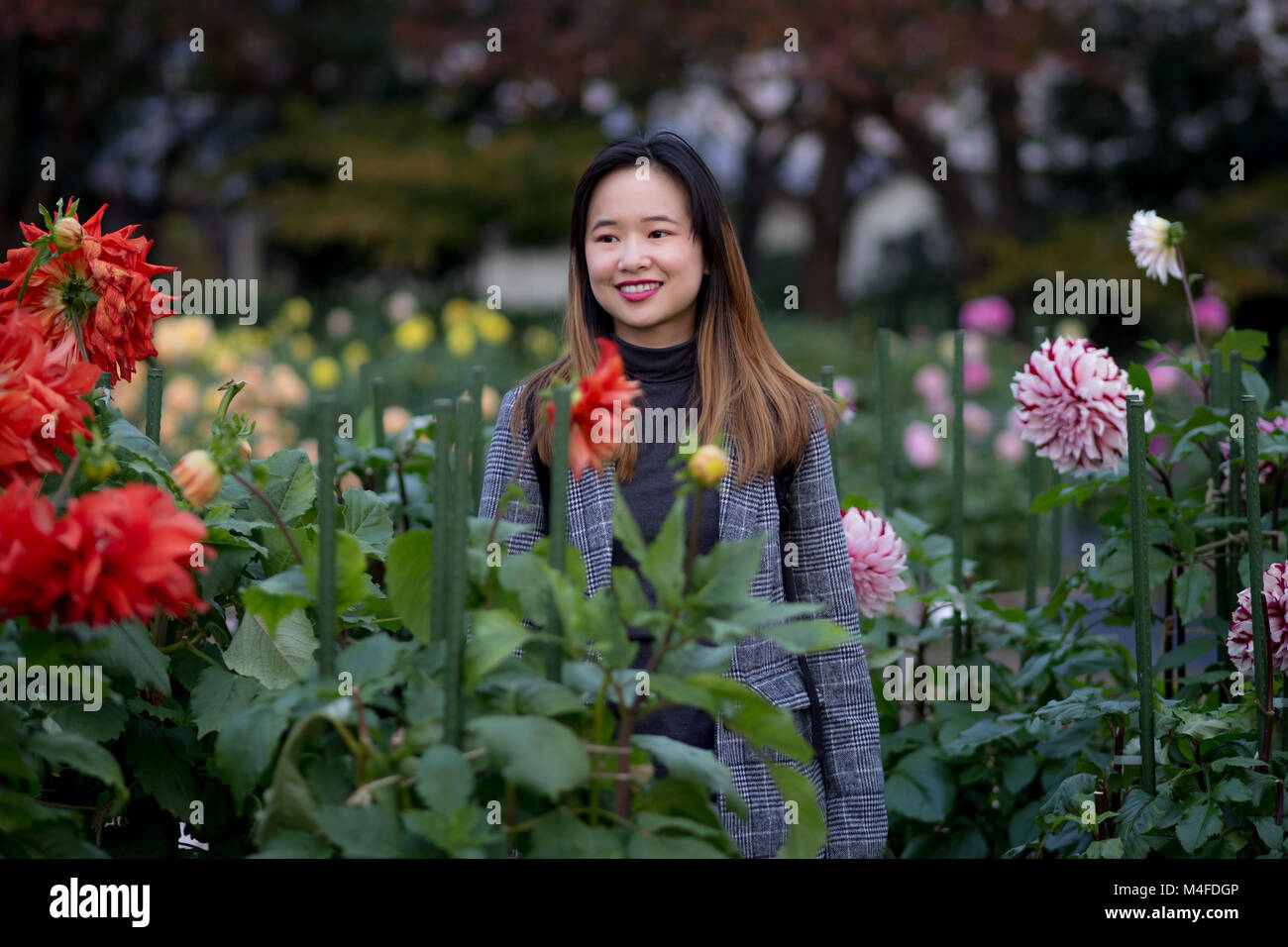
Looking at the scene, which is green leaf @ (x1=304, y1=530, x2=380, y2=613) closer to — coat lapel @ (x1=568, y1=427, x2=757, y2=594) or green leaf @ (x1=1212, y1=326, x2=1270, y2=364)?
coat lapel @ (x1=568, y1=427, x2=757, y2=594)

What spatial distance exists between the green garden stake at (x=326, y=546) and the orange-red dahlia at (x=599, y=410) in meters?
0.18

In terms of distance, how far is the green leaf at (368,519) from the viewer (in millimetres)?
1478

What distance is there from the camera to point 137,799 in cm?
135

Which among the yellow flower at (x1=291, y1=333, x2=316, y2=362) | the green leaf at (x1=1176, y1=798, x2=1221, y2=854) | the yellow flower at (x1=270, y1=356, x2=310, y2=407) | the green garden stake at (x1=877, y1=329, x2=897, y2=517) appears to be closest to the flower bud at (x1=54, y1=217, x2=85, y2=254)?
the green garden stake at (x1=877, y1=329, x2=897, y2=517)

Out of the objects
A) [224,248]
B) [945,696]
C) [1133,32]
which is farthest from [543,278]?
[945,696]

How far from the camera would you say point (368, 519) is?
149 cm

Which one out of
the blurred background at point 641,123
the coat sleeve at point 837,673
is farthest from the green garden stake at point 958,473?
the blurred background at point 641,123

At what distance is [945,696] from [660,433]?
0.62m

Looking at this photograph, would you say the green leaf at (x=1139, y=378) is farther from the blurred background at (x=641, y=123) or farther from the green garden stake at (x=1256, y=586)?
the blurred background at (x=641, y=123)

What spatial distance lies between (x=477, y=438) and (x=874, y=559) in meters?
0.58

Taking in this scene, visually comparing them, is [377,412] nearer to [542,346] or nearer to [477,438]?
[477,438]

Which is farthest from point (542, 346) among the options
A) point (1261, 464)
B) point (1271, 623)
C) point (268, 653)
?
point (268, 653)

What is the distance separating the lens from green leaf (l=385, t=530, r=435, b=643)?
1092mm

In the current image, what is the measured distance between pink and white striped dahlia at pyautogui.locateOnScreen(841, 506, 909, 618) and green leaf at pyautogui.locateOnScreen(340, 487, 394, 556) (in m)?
0.65
